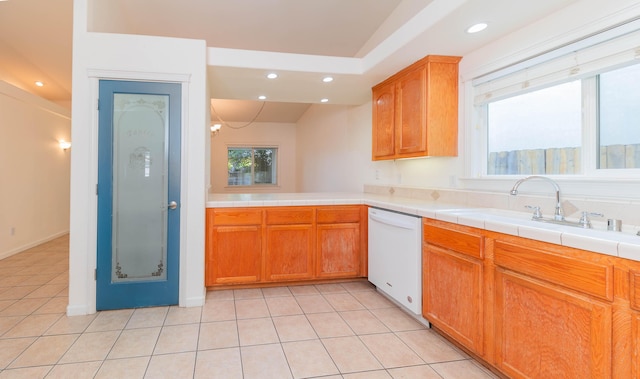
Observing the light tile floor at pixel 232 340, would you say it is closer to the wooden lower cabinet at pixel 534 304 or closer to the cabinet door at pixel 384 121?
the wooden lower cabinet at pixel 534 304

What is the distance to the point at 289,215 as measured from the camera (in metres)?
3.38

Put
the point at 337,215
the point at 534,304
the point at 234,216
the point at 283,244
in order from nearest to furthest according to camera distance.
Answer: the point at 534,304
the point at 234,216
the point at 283,244
the point at 337,215

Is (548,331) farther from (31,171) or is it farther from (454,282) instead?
(31,171)

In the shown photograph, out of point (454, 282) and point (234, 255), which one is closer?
point (454, 282)

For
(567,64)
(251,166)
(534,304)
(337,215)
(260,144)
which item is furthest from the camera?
(251,166)

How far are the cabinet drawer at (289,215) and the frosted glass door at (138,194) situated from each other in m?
0.86

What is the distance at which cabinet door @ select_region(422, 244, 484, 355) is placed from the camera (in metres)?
1.97

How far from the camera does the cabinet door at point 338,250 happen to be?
3475 mm

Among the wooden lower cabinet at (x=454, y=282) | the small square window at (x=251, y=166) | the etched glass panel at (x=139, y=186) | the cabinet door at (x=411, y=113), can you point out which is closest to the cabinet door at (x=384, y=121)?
the cabinet door at (x=411, y=113)

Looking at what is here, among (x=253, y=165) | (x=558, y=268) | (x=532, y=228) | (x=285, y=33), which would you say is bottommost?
(x=558, y=268)

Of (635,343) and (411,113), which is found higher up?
(411,113)

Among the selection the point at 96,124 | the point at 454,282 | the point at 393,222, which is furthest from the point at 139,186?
the point at 454,282

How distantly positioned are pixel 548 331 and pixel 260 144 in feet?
26.8

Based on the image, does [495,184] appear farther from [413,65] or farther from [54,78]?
[54,78]
